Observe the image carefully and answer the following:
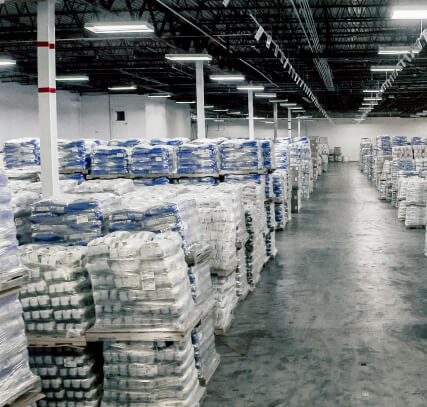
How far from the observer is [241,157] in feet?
33.9

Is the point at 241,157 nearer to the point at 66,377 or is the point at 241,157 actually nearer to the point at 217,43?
the point at 66,377

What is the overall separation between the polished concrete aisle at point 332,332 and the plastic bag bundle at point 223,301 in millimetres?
179

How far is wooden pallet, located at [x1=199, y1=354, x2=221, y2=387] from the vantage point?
5.02 meters

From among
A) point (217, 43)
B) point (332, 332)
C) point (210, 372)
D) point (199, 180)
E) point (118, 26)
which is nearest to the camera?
point (210, 372)

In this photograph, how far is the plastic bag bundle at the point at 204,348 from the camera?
5047 millimetres

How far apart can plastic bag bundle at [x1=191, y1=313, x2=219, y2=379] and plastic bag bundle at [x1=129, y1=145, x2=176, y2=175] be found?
4.52m

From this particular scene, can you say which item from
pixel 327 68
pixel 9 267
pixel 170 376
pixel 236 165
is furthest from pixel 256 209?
pixel 327 68

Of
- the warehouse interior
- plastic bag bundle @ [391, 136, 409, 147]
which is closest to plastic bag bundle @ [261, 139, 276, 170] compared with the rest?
the warehouse interior

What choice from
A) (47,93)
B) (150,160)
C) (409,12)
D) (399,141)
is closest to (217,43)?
(150,160)

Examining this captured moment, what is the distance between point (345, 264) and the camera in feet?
33.9

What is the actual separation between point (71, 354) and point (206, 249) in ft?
5.95

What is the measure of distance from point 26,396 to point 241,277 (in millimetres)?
4615

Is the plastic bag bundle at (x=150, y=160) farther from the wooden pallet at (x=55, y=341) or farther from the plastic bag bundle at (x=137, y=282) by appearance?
the wooden pallet at (x=55, y=341)

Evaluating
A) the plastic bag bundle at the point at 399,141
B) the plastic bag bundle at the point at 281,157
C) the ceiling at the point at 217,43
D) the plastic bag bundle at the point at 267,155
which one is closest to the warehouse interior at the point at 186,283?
the plastic bag bundle at the point at 267,155
